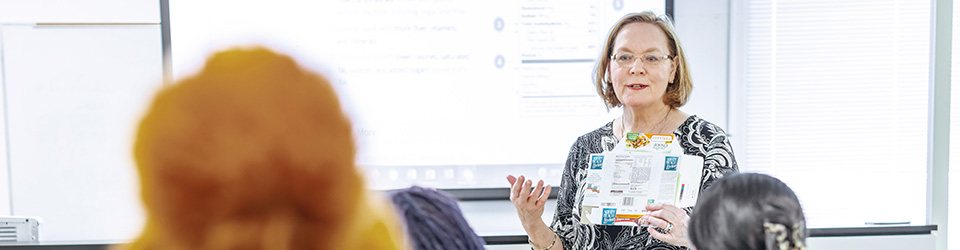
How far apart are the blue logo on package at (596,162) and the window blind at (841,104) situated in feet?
3.47

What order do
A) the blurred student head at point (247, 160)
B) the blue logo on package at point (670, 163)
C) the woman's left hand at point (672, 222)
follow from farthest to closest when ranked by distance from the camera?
1. the blue logo on package at point (670, 163)
2. the woman's left hand at point (672, 222)
3. the blurred student head at point (247, 160)

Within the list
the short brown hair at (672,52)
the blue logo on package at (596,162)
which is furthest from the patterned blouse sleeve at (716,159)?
the blue logo on package at (596,162)

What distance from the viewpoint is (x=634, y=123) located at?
1936 mm

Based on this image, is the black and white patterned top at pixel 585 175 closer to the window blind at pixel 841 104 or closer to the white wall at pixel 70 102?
the window blind at pixel 841 104

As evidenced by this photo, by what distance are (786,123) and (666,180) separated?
1.12m

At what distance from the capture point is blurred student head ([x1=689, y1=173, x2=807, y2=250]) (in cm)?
92

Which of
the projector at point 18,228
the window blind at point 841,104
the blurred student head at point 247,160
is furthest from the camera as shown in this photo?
the window blind at point 841,104

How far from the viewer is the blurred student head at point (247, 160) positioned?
43 cm

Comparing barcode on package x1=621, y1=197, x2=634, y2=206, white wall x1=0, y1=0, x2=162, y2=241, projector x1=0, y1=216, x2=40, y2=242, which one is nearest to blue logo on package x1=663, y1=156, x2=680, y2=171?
barcode on package x1=621, y1=197, x2=634, y2=206

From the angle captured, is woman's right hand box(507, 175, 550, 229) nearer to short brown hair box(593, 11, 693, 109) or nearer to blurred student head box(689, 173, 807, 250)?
short brown hair box(593, 11, 693, 109)

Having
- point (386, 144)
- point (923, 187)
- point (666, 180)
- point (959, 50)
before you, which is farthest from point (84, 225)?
point (959, 50)

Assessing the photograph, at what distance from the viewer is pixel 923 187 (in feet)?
8.90

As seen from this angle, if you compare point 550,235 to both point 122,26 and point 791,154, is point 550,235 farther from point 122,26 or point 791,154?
point 122,26

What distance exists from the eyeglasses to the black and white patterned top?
0.20 metres
